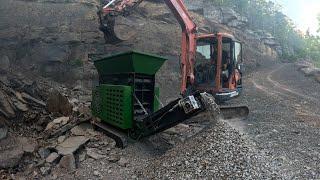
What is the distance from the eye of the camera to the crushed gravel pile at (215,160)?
4828mm

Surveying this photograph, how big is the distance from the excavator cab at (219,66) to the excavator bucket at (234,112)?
5.91 ft

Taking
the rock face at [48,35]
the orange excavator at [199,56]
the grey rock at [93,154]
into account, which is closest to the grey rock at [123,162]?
the grey rock at [93,154]

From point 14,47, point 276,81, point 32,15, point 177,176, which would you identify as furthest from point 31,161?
point 276,81

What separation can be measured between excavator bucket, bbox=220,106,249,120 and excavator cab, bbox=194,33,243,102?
180cm

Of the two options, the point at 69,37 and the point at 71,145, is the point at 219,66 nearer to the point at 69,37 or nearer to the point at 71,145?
the point at 71,145

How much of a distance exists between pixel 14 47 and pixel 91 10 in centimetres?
427

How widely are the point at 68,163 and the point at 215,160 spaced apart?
234 cm

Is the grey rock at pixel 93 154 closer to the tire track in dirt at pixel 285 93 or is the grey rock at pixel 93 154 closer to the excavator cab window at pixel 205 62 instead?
the excavator cab window at pixel 205 62

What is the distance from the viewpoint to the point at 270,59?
26.5 metres

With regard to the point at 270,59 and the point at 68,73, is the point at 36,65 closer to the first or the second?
the point at 68,73

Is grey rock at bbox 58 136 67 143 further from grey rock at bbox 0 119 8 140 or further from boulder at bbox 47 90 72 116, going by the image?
boulder at bbox 47 90 72 116

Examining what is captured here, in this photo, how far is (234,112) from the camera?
8.16 meters

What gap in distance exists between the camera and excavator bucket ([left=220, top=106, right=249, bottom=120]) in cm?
781

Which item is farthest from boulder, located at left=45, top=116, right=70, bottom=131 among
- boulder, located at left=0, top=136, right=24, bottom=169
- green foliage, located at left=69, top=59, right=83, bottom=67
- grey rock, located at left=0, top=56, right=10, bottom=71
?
green foliage, located at left=69, top=59, right=83, bottom=67
